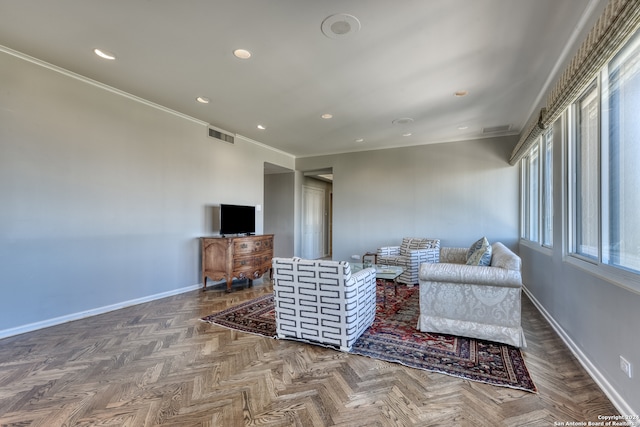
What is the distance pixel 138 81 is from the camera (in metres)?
3.37

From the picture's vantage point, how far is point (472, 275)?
2.63 metres

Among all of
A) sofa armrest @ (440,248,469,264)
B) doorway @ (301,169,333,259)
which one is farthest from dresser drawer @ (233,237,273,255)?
sofa armrest @ (440,248,469,264)

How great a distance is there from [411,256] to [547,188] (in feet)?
7.09

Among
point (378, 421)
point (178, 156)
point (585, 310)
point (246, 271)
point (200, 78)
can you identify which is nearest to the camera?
point (378, 421)

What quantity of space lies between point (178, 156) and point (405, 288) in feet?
14.1

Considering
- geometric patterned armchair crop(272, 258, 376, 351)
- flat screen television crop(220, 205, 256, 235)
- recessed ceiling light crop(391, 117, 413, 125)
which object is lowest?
geometric patterned armchair crop(272, 258, 376, 351)

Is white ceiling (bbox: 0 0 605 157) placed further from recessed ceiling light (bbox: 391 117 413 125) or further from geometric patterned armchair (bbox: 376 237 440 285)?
geometric patterned armchair (bbox: 376 237 440 285)

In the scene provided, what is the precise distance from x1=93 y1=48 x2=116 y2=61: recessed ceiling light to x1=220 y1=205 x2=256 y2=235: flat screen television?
8.10 ft

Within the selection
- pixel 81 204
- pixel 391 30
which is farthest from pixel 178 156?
pixel 391 30

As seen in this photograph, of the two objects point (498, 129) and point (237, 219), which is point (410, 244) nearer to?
point (498, 129)

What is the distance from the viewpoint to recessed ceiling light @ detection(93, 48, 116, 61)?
109 inches

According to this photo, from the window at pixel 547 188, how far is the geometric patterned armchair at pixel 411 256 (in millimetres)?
1687

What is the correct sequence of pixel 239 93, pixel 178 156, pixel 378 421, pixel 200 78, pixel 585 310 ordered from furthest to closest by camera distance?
pixel 178 156 < pixel 239 93 < pixel 200 78 < pixel 585 310 < pixel 378 421

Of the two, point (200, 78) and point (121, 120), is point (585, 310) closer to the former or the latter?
point (200, 78)
